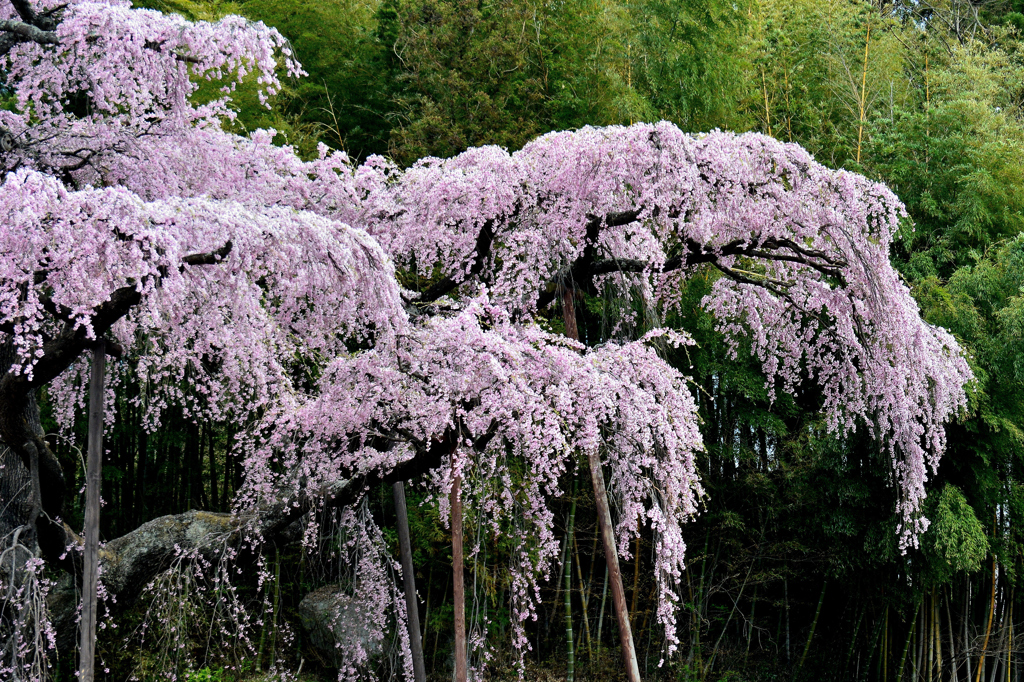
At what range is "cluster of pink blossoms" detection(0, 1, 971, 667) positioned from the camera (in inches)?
156

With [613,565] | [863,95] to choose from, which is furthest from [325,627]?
[863,95]

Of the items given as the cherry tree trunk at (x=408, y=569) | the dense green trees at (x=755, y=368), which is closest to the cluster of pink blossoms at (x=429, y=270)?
the cherry tree trunk at (x=408, y=569)

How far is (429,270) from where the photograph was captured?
18.8 ft

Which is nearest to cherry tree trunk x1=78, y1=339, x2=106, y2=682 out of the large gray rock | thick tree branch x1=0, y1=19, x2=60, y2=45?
thick tree branch x1=0, y1=19, x2=60, y2=45

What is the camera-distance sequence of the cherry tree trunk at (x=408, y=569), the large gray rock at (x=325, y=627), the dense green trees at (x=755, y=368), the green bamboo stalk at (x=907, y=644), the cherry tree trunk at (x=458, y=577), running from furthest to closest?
the large gray rock at (x=325, y=627), the green bamboo stalk at (x=907, y=644), the dense green trees at (x=755, y=368), the cherry tree trunk at (x=408, y=569), the cherry tree trunk at (x=458, y=577)

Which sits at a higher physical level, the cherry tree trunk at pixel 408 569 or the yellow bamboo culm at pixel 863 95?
the yellow bamboo culm at pixel 863 95

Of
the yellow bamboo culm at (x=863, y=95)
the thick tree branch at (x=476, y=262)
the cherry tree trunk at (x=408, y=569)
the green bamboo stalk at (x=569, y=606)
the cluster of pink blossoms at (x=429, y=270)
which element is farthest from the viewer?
the yellow bamboo culm at (x=863, y=95)

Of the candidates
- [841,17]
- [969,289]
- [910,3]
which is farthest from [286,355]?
[910,3]

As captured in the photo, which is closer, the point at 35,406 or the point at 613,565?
the point at 35,406

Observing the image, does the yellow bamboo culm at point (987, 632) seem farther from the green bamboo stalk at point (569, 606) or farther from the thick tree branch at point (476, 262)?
the thick tree branch at point (476, 262)

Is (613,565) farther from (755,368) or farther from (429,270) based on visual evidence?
(755,368)

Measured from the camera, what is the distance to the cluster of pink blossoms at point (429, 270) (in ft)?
13.0

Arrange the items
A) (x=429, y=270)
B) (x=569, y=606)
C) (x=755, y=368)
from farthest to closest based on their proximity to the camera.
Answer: (x=755, y=368), (x=569, y=606), (x=429, y=270)

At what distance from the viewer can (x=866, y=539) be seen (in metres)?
6.79
